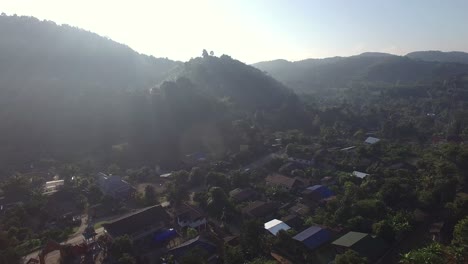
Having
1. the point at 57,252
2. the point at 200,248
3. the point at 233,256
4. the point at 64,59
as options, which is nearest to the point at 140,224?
the point at 57,252

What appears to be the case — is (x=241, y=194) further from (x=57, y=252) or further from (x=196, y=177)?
(x=57, y=252)

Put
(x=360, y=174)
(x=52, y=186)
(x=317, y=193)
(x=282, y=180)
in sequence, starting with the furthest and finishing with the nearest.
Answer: (x=360, y=174) < (x=52, y=186) < (x=282, y=180) < (x=317, y=193)

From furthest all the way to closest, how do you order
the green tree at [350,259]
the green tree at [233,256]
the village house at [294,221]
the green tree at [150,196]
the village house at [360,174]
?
the village house at [360,174] < the green tree at [150,196] < the village house at [294,221] < the green tree at [233,256] < the green tree at [350,259]

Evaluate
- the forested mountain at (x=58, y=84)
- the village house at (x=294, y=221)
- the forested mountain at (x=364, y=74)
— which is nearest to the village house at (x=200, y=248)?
the village house at (x=294, y=221)

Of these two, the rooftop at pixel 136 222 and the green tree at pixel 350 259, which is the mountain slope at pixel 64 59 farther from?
the green tree at pixel 350 259

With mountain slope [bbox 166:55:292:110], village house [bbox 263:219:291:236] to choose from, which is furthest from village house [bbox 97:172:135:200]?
mountain slope [bbox 166:55:292:110]
